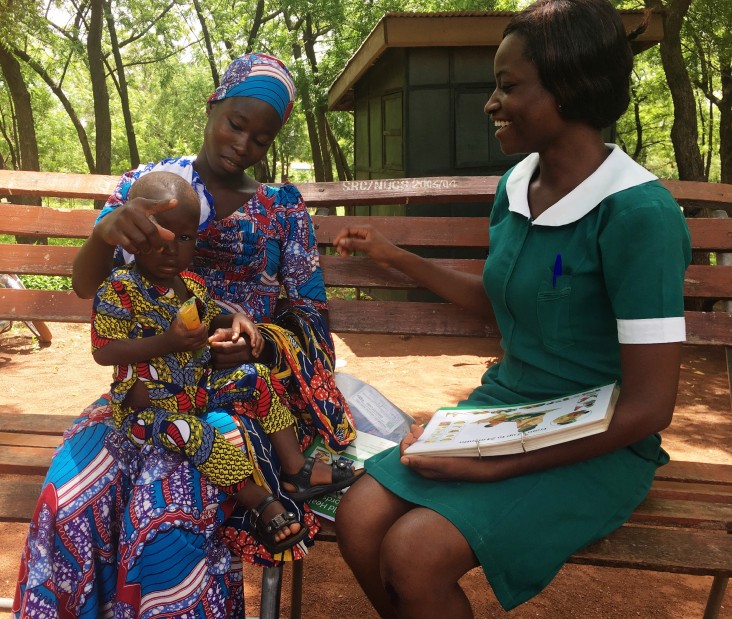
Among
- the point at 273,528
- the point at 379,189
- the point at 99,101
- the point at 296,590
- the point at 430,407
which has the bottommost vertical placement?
the point at 430,407

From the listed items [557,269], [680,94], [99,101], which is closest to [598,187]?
[557,269]

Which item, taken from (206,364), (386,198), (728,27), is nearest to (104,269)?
(206,364)

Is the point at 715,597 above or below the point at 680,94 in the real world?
below

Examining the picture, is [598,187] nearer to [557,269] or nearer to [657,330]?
[557,269]

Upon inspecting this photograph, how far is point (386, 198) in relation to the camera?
A: 3.37 metres

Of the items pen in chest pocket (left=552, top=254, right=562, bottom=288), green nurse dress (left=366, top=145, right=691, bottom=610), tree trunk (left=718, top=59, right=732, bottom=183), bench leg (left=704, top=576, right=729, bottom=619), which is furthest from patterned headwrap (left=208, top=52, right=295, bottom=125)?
tree trunk (left=718, top=59, right=732, bottom=183)

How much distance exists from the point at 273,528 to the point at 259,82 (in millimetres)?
1493

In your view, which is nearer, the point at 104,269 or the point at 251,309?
the point at 104,269

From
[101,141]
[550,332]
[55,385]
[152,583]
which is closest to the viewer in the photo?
[152,583]

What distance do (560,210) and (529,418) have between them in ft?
1.94

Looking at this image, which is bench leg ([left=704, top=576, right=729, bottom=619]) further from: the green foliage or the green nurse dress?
the green foliage

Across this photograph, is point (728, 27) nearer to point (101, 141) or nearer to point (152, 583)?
point (101, 141)

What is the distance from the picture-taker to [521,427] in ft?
6.53

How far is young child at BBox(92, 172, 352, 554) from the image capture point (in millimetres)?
2131
